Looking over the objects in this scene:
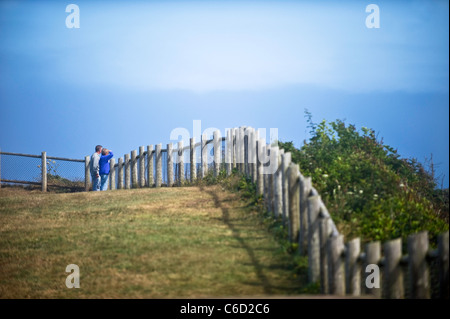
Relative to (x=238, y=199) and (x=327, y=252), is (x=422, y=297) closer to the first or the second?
(x=327, y=252)

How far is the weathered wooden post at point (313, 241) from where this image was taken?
28.9ft

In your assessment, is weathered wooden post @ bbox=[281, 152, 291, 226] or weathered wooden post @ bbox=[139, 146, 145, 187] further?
weathered wooden post @ bbox=[139, 146, 145, 187]

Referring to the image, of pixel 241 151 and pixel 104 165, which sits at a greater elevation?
pixel 104 165

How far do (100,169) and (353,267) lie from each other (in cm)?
1714

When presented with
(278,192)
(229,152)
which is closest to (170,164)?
(229,152)

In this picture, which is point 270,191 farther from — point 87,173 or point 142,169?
point 87,173


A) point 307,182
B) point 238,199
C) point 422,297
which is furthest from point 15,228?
point 422,297

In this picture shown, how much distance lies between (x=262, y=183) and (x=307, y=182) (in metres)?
4.31

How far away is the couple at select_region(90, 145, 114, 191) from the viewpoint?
2323cm

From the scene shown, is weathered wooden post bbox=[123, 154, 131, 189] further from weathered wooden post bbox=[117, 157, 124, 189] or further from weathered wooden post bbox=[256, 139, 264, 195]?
weathered wooden post bbox=[256, 139, 264, 195]

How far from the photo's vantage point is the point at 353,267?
768 centimetres

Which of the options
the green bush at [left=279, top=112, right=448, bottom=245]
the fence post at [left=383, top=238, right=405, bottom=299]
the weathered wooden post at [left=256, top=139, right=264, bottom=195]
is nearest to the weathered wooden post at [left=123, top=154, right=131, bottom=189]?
the green bush at [left=279, top=112, right=448, bottom=245]

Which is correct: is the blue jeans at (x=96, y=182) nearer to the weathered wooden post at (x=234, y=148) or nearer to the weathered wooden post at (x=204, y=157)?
the weathered wooden post at (x=204, y=157)

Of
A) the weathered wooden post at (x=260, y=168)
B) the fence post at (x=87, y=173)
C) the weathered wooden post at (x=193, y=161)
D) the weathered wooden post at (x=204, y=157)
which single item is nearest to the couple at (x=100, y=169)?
the fence post at (x=87, y=173)
